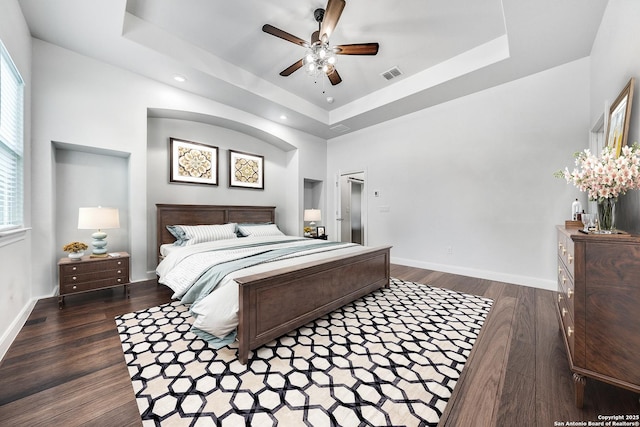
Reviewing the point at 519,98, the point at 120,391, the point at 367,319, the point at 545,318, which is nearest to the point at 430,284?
the point at 545,318

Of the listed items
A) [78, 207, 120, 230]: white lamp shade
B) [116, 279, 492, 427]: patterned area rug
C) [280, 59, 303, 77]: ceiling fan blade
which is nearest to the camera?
[116, 279, 492, 427]: patterned area rug

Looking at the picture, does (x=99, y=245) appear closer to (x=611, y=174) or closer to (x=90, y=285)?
(x=90, y=285)

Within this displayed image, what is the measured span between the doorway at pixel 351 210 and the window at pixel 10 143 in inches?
205

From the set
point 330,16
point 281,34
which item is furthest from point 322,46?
point 281,34

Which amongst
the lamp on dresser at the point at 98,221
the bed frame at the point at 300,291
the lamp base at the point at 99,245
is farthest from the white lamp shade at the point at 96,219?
the bed frame at the point at 300,291

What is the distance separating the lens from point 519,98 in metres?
3.53

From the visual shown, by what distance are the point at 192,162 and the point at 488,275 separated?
516 cm

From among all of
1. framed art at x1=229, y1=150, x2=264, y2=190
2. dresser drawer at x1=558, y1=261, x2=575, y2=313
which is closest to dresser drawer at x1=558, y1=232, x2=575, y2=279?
dresser drawer at x1=558, y1=261, x2=575, y2=313

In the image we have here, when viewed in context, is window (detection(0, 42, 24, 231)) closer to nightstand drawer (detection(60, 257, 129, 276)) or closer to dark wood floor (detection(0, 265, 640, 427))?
nightstand drawer (detection(60, 257, 129, 276))

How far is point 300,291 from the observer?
215cm

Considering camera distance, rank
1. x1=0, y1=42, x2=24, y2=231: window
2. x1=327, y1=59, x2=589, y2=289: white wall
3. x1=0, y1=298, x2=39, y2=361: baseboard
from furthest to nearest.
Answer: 1. x1=327, y1=59, x2=589, y2=289: white wall
2. x1=0, y1=42, x2=24, y2=231: window
3. x1=0, y1=298, x2=39, y2=361: baseboard

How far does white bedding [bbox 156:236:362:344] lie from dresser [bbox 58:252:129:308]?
0.42 m

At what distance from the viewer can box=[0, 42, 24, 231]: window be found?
205 cm

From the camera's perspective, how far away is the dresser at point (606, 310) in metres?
1.23
